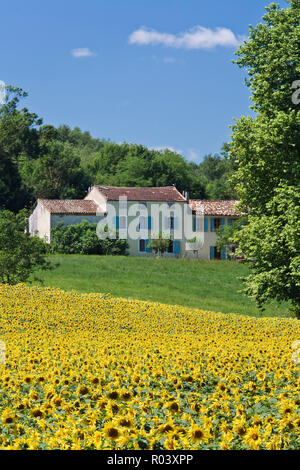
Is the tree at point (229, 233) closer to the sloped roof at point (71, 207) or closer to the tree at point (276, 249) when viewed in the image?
the sloped roof at point (71, 207)

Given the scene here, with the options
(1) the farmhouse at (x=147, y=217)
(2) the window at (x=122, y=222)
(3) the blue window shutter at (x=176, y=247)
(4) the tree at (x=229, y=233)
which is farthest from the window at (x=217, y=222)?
(2) the window at (x=122, y=222)

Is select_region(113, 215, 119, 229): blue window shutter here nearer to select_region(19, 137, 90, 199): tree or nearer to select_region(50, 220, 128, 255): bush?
select_region(50, 220, 128, 255): bush

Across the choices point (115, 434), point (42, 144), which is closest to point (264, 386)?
point (115, 434)

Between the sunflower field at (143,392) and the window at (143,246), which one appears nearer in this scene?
the sunflower field at (143,392)

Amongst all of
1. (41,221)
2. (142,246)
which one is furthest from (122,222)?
(41,221)

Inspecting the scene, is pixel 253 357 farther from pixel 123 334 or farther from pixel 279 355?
pixel 123 334

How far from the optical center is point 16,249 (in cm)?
2217

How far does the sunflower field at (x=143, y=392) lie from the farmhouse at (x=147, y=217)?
152 ft

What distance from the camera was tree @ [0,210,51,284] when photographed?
72.3 ft

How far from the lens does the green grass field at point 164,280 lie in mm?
29766

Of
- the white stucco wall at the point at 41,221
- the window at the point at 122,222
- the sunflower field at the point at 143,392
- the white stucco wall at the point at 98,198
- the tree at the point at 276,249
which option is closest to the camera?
the sunflower field at the point at 143,392

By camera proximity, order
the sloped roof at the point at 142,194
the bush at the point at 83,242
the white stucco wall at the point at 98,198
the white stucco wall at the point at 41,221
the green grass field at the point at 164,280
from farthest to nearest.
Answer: the sloped roof at the point at 142,194
the white stucco wall at the point at 98,198
the white stucco wall at the point at 41,221
the bush at the point at 83,242
the green grass field at the point at 164,280

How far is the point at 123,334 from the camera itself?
38.4ft

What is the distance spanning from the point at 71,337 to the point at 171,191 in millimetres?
52512
